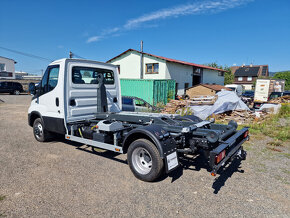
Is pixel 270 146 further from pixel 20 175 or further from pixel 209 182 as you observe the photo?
pixel 20 175

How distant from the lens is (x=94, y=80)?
5973mm

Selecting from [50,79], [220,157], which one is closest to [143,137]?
[220,157]

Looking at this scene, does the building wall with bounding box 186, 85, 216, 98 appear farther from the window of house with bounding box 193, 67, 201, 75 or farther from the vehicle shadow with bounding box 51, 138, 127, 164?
the vehicle shadow with bounding box 51, 138, 127, 164

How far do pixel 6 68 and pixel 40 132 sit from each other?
1845 inches

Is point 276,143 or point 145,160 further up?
point 145,160

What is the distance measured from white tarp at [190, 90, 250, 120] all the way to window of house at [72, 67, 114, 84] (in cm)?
635

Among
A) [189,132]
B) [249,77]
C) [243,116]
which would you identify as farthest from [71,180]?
[249,77]

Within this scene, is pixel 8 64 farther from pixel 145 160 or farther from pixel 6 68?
pixel 145 160

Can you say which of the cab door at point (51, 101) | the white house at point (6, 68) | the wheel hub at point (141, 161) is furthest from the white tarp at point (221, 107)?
the white house at point (6, 68)

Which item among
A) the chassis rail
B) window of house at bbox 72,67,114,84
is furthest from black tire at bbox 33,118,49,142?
the chassis rail

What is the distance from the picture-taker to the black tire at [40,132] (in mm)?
6273

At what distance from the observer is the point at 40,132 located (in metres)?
6.46

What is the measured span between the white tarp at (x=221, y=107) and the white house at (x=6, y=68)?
46528 mm

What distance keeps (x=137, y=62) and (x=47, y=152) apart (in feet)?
60.8
